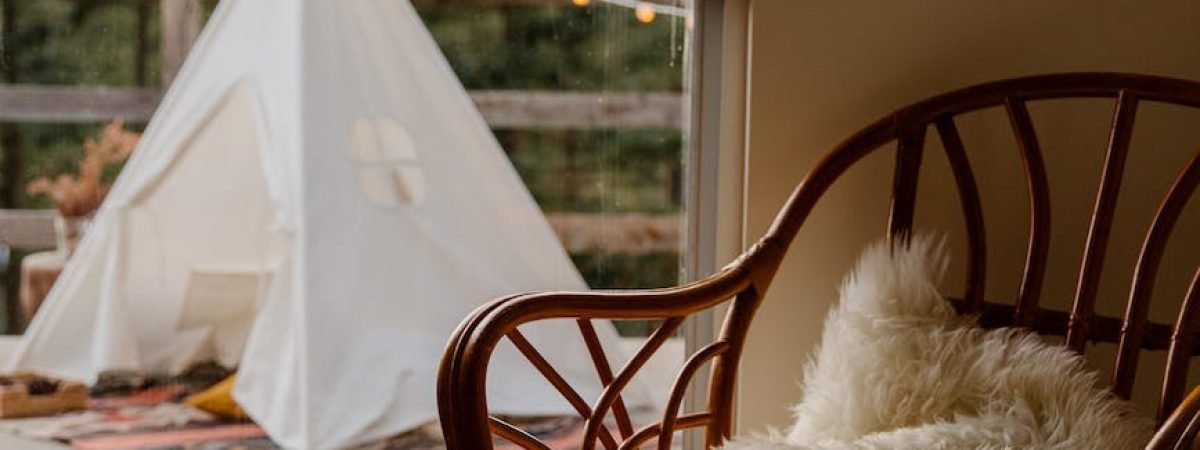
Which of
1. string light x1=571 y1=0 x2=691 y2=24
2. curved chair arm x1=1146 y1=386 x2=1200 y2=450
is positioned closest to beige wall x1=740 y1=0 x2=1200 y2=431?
string light x1=571 y1=0 x2=691 y2=24

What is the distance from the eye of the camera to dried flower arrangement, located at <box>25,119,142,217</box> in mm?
1913

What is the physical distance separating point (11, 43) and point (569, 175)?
2.89 feet

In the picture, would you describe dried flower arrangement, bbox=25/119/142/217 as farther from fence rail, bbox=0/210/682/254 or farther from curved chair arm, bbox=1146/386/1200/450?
curved chair arm, bbox=1146/386/1200/450

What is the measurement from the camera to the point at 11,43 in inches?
74.8

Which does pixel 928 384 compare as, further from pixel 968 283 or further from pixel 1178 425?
pixel 1178 425

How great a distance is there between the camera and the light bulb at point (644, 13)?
1.95m

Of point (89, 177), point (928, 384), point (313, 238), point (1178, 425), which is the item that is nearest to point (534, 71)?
point (313, 238)

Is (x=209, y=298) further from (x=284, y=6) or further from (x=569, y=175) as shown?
(x=569, y=175)

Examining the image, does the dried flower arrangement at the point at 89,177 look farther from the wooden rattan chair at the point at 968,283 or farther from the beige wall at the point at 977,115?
the beige wall at the point at 977,115

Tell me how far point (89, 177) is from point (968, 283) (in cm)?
132

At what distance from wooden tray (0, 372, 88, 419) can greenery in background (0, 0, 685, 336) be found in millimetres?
289

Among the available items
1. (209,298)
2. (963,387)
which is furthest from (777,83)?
(209,298)

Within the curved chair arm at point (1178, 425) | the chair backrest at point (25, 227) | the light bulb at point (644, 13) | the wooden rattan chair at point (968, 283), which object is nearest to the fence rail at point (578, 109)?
the light bulb at point (644, 13)

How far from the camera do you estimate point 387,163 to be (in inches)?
79.6
